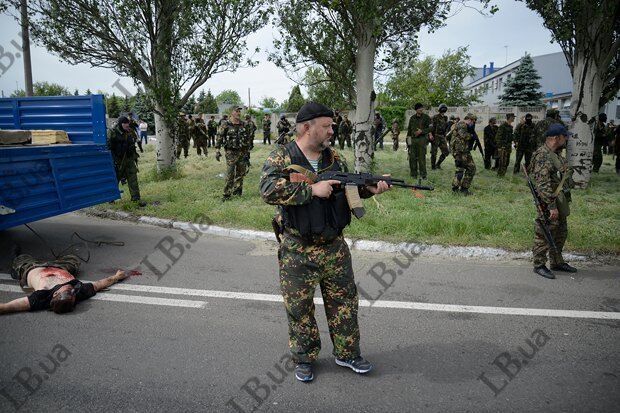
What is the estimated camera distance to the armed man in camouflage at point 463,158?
30.2 ft

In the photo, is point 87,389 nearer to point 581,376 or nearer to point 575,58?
point 581,376

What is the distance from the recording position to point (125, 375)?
2.93 meters

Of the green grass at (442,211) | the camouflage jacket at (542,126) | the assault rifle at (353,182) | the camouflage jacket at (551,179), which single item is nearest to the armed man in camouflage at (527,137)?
the camouflage jacket at (542,126)

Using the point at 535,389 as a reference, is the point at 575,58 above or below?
above

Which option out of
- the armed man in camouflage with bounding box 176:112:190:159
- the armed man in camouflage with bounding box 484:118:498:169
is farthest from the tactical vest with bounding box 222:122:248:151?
the armed man in camouflage with bounding box 176:112:190:159

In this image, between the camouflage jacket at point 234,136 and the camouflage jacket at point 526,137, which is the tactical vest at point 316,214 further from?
the camouflage jacket at point 526,137

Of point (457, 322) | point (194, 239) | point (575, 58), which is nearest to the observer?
point (457, 322)

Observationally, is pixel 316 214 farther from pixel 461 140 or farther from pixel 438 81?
pixel 438 81

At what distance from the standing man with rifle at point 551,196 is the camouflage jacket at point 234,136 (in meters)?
5.64

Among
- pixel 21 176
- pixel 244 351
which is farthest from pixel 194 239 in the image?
pixel 244 351

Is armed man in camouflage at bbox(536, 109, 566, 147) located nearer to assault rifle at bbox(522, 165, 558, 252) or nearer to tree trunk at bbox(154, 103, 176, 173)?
assault rifle at bbox(522, 165, 558, 252)

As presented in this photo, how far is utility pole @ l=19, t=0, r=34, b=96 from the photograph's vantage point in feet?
34.9

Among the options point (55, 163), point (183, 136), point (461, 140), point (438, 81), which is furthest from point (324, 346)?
point (438, 81)

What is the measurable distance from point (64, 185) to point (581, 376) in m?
5.75
